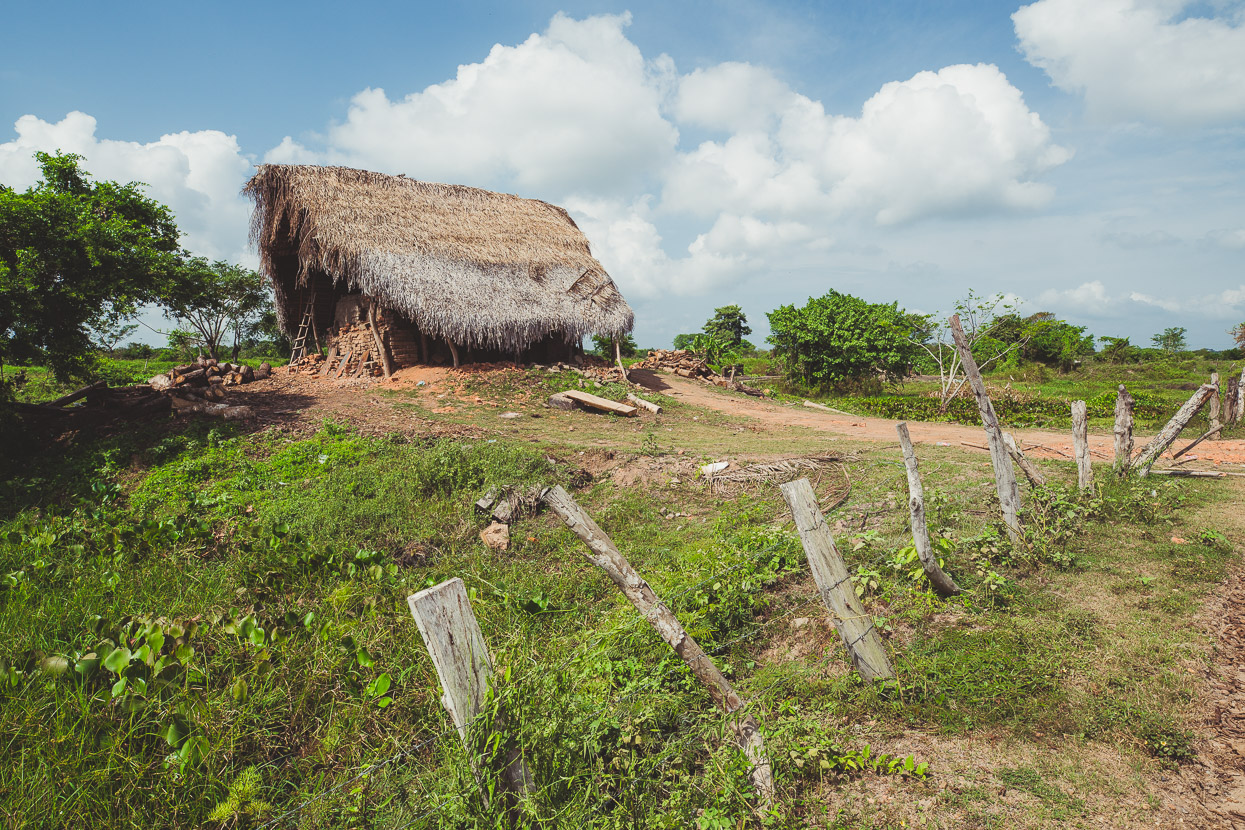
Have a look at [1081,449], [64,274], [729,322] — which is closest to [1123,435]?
[1081,449]

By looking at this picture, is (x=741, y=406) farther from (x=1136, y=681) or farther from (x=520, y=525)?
(x=1136, y=681)

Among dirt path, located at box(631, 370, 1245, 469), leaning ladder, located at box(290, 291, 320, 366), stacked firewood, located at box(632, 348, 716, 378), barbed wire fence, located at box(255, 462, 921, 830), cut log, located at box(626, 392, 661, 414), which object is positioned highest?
leaning ladder, located at box(290, 291, 320, 366)

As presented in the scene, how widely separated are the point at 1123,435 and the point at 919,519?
140 inches

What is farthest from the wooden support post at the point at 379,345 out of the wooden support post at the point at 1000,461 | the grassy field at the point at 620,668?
the wooden support post at the point at 1000,461

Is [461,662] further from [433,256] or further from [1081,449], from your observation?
[433,256]

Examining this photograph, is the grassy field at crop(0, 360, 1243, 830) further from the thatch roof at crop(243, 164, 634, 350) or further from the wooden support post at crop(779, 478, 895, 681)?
the thatch roof at crop(243, 164, 634, 350)

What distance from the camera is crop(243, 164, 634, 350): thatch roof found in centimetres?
1236

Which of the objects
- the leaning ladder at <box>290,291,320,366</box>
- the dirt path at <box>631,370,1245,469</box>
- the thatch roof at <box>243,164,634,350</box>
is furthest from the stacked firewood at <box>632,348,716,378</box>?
the leaning ladder at <box>290,291,320,366</box>

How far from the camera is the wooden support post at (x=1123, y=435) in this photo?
4978 millimetres

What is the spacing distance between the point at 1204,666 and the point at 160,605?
565 centimetres

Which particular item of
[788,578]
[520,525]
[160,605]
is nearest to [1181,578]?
[788,578]

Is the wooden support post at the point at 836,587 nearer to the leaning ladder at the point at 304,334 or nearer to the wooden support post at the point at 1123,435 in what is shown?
the wooden support post at the point at 1123,435

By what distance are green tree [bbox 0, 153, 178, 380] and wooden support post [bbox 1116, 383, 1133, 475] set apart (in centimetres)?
1138

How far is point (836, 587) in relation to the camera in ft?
8.89
